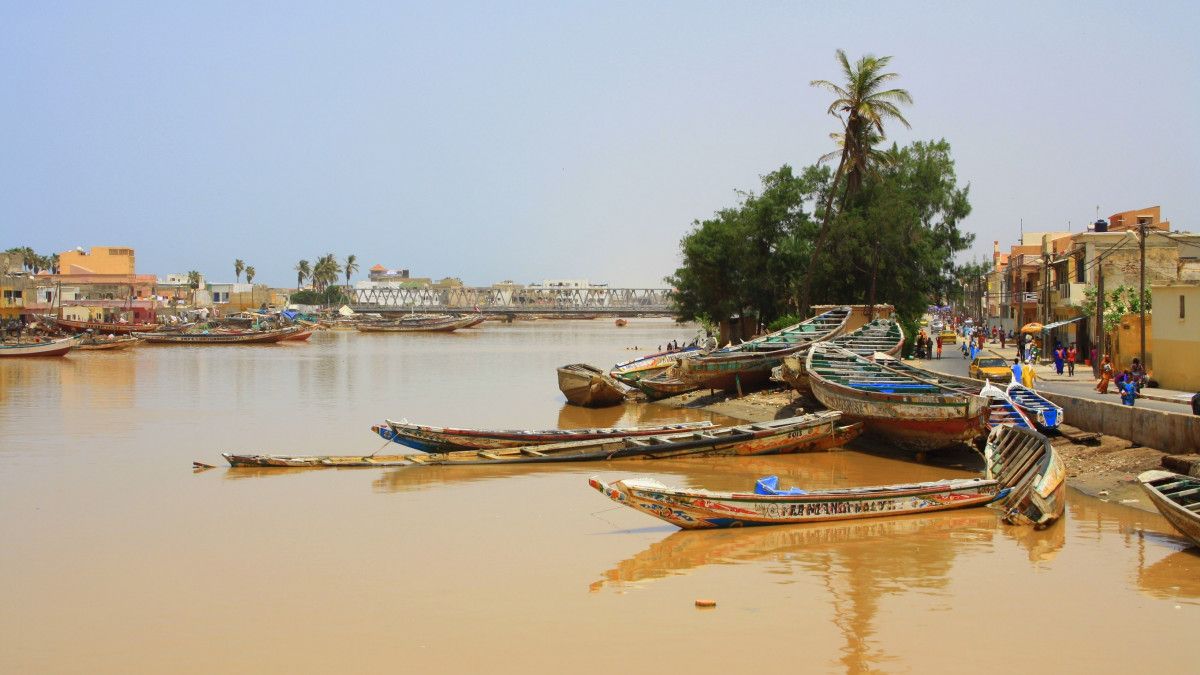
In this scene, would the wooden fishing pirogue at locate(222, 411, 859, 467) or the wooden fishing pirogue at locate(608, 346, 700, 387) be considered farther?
the wooden fishing pirogue at locate(608, 346, 700, 387)

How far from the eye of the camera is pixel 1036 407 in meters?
21.6

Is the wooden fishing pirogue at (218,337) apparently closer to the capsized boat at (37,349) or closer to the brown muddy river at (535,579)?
the capsized boat at (37,349)

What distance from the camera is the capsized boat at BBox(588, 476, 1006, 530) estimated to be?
46.1ft

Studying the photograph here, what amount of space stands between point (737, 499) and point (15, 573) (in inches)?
363

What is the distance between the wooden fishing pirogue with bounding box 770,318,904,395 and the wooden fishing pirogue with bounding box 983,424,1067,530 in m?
9.24

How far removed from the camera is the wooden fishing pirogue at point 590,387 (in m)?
34.1

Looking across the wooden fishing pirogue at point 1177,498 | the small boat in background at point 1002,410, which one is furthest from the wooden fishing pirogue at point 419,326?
the wooden fishing pirogue at point 1177,498

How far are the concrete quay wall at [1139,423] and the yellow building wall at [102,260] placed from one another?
111 meters

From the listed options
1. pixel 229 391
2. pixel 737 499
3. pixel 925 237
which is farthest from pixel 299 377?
pixel 737 499

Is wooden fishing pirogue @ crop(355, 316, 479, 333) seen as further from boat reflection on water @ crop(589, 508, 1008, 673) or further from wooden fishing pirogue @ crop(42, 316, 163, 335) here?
boat reflection on water @ crop(589, 508, 1008, 673)

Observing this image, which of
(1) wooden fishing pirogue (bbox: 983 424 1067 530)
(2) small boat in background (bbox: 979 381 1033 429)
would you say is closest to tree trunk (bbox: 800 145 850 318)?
(2) small boat in background (bbox: 979 381 1033 429)

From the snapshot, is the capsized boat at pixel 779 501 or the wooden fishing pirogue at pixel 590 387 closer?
the capsized boat at pixel 779 501

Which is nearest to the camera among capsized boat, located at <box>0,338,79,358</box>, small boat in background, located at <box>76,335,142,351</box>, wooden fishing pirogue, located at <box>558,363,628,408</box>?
wooden fishing pirogue, located at <box>558,363,628,408</box>

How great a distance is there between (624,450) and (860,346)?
1477 cm
